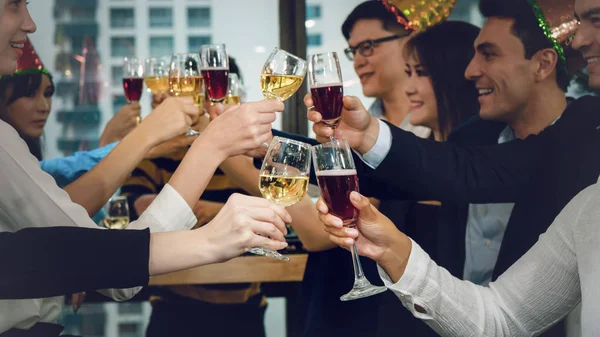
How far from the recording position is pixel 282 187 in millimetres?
1541

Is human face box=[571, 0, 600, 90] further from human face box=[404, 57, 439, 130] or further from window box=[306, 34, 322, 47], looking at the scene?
window box=[306, 34, 322, 47]

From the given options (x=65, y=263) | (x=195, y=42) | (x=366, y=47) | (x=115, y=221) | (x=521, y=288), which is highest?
(x=195, y=42)

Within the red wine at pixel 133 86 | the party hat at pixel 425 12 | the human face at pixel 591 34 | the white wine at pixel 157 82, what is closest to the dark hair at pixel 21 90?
the red wine at pixel 133 86

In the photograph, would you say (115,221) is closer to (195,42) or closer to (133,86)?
(133,86)

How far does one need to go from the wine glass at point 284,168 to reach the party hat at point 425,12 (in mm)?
1811

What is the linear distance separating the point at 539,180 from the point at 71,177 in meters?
1.96

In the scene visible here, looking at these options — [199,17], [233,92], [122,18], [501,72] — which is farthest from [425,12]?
[122,18]

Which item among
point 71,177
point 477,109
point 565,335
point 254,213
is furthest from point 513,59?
point 71,177

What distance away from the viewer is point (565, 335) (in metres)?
1.96

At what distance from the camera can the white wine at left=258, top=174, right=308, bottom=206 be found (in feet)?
5.03

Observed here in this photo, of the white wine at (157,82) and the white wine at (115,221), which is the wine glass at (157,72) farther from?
the white wine at (115,221)

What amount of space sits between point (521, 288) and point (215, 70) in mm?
1052

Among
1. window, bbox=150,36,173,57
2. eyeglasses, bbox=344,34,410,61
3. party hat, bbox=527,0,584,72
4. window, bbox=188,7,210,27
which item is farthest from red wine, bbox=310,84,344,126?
window, bbox=150,36,173,57

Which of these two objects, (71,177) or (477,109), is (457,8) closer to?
(477,109)
